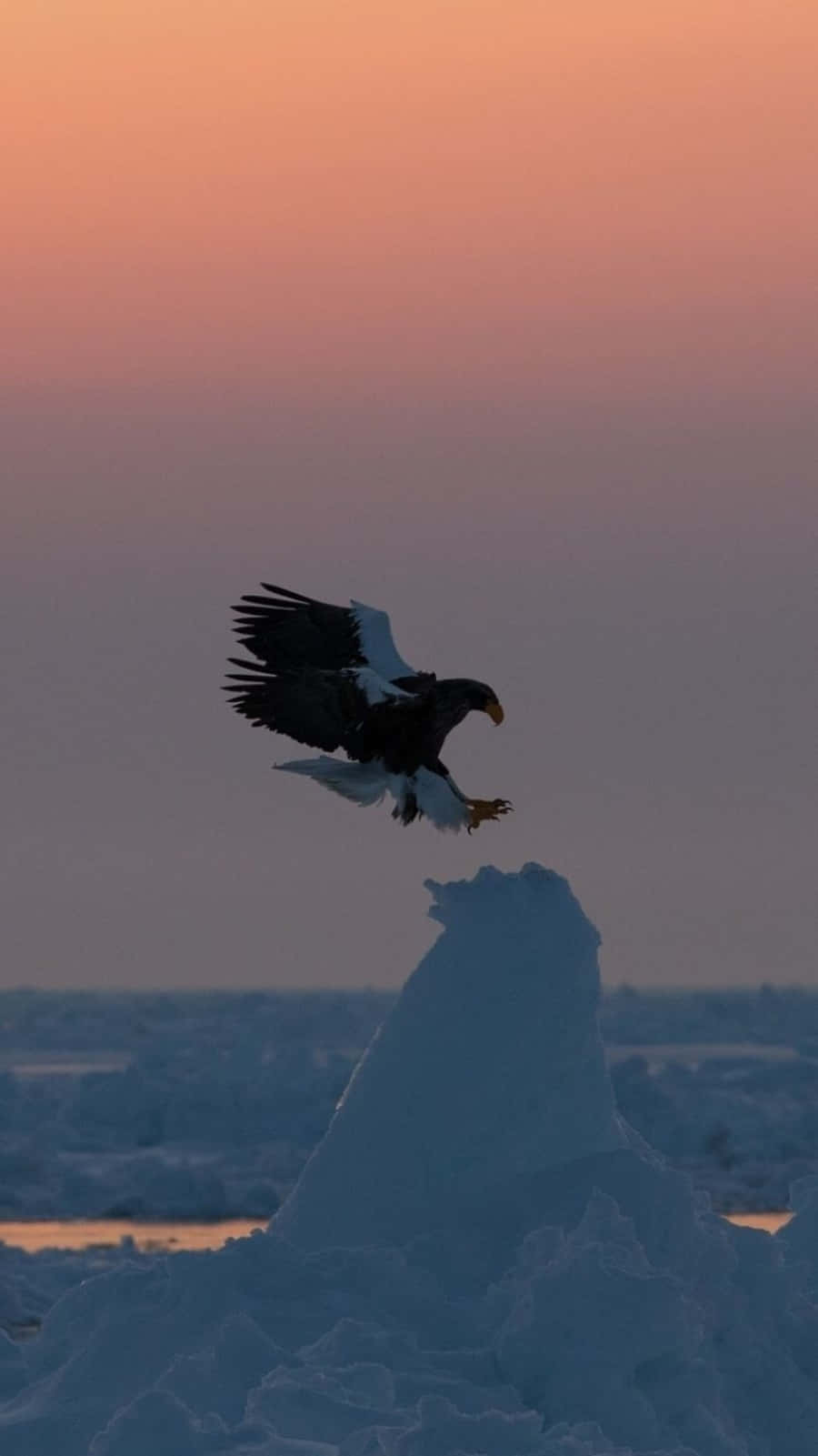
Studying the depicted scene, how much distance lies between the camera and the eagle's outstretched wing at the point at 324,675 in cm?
1016

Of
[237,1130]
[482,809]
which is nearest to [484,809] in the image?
[482,809]

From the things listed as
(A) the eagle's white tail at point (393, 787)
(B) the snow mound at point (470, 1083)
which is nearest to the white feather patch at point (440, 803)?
(A) the eagle's white tail at point (393, 787)

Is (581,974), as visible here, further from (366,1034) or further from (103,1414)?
(366,1034)

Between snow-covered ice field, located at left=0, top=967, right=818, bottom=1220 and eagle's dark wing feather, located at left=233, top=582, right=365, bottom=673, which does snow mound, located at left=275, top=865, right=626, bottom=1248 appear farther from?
snow-covered ice field, located at left=0, top=967, right=818, bottom=1220

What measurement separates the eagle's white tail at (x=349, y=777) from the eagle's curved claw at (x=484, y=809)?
0.36 meters

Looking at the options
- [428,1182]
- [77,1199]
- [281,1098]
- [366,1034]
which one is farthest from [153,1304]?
[366,1034]

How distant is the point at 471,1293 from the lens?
9750mm

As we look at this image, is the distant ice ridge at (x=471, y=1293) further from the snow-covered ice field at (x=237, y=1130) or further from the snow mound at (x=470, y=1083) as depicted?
the snow-covered ice field at (x=237, y=1130)

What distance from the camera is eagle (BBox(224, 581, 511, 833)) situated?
32.8 ft

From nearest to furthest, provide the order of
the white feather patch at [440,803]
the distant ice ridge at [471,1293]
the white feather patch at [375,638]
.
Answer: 1. the distant ice ridge at [471,1293]
2. the white feather patch at [440,803]
3. the white feather patch at [375,638]

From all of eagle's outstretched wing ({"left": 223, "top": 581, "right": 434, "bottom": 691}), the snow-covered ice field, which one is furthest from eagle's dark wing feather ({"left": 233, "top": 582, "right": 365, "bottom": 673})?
the snow-covered ice field

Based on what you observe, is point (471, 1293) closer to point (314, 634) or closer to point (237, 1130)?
point (314, 634)

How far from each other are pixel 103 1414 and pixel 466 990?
2025 mm

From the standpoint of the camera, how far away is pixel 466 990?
33.6ft
